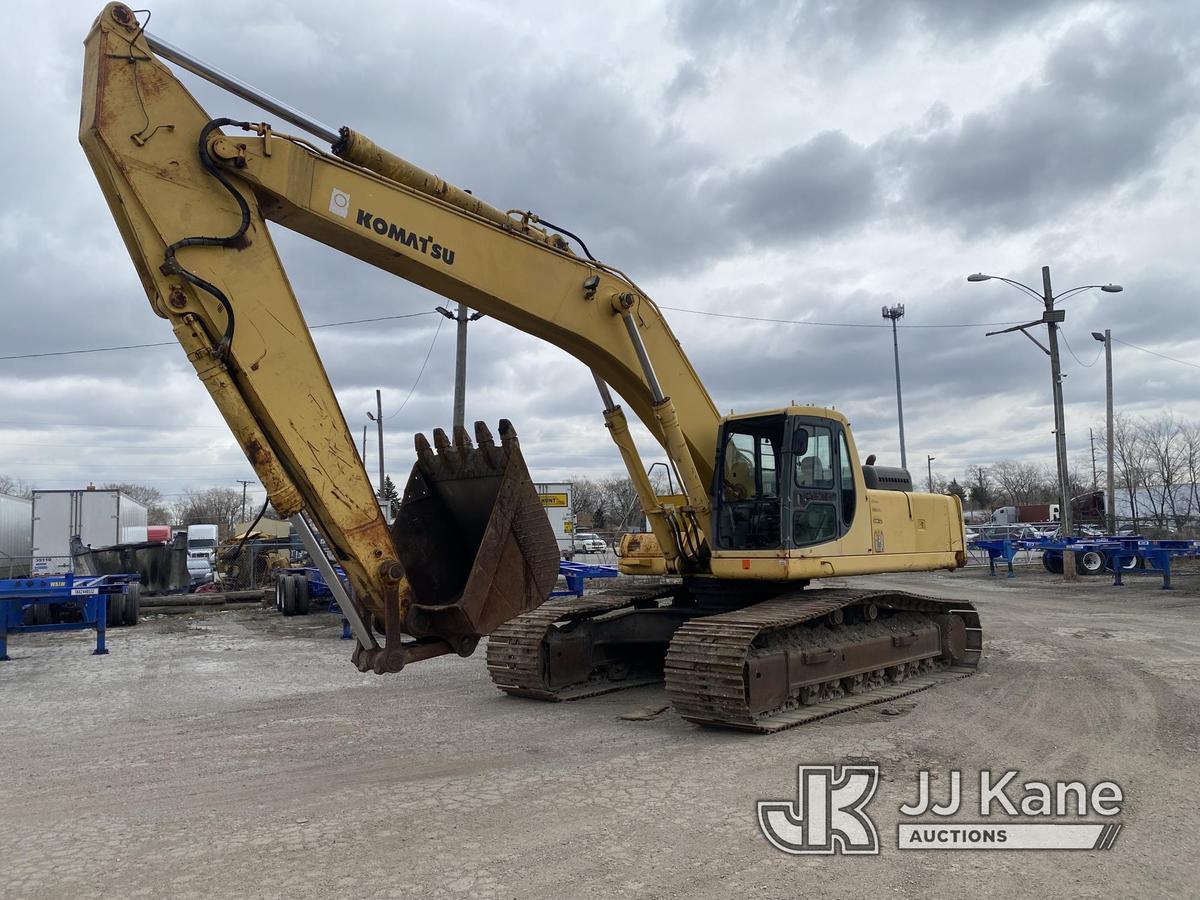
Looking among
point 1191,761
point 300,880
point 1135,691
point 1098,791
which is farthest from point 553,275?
point 1135,691

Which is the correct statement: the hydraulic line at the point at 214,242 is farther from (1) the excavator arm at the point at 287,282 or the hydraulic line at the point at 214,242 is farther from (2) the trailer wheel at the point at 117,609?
(2) the trailer wheel at the point at 117,609

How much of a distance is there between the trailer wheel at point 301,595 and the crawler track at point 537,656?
11.0 metres

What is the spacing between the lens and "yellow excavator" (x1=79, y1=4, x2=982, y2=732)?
554 centimetres

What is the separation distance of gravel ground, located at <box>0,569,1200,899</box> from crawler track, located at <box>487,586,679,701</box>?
0.80ft

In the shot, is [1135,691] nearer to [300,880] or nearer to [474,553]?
[474,553]

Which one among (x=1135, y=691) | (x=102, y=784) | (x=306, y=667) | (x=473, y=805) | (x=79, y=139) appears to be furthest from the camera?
(x=306, y=667)

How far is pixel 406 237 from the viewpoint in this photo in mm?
6637

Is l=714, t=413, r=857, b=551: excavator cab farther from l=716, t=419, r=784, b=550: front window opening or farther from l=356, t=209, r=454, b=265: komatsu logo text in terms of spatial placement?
l=356, t=209, r=454, b=265: komatsu logo text

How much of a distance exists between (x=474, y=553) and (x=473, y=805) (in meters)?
1.80

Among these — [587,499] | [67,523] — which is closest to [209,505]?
[587,499]

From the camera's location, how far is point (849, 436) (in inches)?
377

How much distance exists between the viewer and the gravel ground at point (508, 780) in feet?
15.6

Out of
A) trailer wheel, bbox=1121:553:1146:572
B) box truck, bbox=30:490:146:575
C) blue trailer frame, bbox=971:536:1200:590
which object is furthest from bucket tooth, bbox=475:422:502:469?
trailer wheel, bbox=1121:553:1146:572

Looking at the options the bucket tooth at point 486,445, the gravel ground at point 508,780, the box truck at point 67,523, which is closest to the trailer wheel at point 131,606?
the box truck at point 67,523
